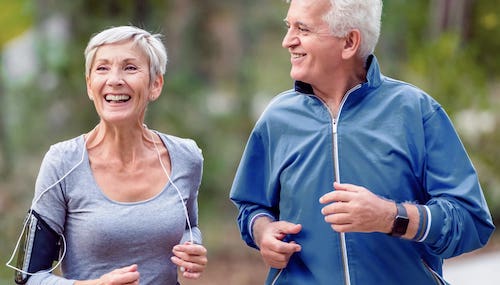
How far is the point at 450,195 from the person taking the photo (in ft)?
8.93

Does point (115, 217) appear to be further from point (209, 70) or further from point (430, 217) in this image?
point (209, 70)

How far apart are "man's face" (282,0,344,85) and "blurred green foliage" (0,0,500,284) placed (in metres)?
3.53

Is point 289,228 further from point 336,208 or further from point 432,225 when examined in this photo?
point 432,225

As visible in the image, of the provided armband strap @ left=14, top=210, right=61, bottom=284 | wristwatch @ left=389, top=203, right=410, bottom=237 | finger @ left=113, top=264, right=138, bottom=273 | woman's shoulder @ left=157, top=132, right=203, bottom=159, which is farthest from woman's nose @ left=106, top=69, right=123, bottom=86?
wristwatch @ left=389, top=203, right=410, bottom=237

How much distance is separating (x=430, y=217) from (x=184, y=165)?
33.1 inches

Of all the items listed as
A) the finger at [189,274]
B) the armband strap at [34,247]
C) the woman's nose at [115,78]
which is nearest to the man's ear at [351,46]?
the woman's nose at [115,78]

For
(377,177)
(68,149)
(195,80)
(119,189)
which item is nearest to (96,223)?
(119,189)

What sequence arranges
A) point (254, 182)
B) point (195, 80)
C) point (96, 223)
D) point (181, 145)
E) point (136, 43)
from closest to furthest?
point (96, 223), point (136, 43), point (181, 145), point (254, 182), point (195, 80)

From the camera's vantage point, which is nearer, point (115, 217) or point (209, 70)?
point (115, 217)

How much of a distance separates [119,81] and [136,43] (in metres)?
0.15

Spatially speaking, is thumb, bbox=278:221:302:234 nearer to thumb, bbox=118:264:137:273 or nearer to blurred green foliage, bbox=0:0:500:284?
thumb, bbox=118:264:137:273

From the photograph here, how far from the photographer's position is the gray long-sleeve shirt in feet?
8.82

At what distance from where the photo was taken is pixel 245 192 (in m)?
3.08

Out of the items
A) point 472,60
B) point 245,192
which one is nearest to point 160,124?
point 472,60
